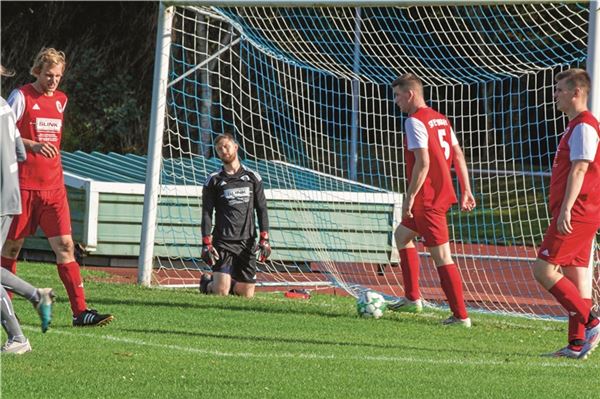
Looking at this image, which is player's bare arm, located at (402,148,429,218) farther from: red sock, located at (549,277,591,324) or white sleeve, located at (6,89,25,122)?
white sleeve, located at (6,89,25,122)

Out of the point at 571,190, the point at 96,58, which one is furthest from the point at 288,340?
the point at 96,58

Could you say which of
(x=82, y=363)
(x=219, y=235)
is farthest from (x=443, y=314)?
(x=82, y=363)

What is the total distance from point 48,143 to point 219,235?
3.53 meters

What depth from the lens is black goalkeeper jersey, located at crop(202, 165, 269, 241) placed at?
41.7ft

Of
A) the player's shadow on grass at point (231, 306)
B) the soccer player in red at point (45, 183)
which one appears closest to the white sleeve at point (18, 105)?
the soccer player in red at point (45, 183)

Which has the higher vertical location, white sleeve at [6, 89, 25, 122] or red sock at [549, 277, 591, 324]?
white sleeve at [6, 89, 25, 122]

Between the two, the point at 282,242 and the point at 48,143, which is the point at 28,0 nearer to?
the point at 282,242

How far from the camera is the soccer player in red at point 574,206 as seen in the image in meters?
8.59

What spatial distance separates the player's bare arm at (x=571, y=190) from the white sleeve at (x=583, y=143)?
4 cm

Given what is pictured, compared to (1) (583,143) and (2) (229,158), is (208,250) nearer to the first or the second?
(2) (229,158)

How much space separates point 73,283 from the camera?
9.69 meters

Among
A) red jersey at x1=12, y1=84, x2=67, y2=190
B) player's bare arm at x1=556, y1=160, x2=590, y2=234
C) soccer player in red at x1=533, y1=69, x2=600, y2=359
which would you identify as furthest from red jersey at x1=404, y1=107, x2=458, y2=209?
red jersey at x1=12, y1=84, x2=67, y2=190

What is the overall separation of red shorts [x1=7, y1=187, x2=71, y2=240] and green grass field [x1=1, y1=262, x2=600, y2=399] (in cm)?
74

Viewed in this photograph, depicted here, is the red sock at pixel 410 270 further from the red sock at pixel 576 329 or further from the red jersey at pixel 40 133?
the red jersey at pixel 40 133
